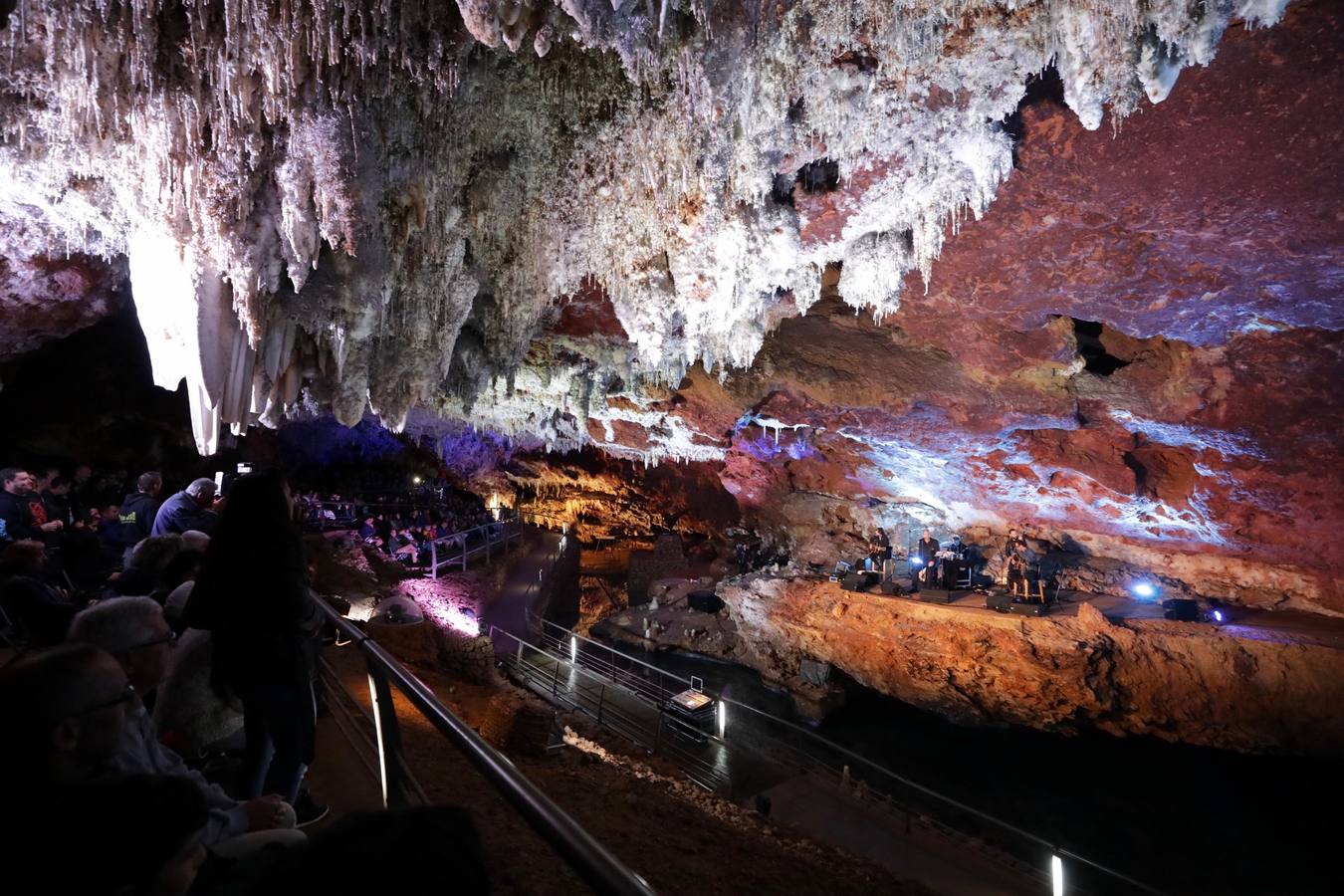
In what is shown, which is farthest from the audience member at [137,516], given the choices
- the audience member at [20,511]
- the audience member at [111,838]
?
the audience member at [111,838]

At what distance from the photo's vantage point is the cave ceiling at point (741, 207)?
438 cm

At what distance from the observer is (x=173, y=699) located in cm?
295

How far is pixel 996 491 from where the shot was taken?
14.3 meters

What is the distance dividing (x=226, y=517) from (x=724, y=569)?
63.2 feet

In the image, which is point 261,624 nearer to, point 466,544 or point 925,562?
point 466,544

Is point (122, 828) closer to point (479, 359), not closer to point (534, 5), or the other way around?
point (534, 5)

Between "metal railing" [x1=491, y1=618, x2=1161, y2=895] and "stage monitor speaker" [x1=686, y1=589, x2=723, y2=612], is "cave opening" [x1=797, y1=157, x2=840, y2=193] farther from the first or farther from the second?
"stage monitor speaker" [x1=686, y1=589, x2=723, y2=612]

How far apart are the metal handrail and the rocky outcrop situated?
12.0 m

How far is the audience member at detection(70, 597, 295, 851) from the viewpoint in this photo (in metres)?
1.91

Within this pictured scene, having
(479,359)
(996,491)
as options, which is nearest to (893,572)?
(996,491)

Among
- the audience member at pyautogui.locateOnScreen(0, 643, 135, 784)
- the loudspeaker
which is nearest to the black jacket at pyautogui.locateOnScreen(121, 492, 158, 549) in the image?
the audience member at pyautogui.locateOnScreen(0, 643, 135, 784)

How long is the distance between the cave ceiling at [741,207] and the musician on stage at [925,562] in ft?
12.1

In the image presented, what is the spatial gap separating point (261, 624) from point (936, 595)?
41.9ft

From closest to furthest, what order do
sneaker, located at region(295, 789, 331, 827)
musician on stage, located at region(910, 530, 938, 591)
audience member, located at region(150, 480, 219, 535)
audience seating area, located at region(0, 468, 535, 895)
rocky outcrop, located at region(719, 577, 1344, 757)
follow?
1. audience seating area, located at region(0, 468, 535, 895)
2. sneaker, located at region(295, 789, 331, 827)
3. audience member, located at region(150, 480, 219, 535)
4. rocky outcrop, located at region(719, 577, 1344, 757)
5. musician on stage, located at region(910, 530, 938, 591)
